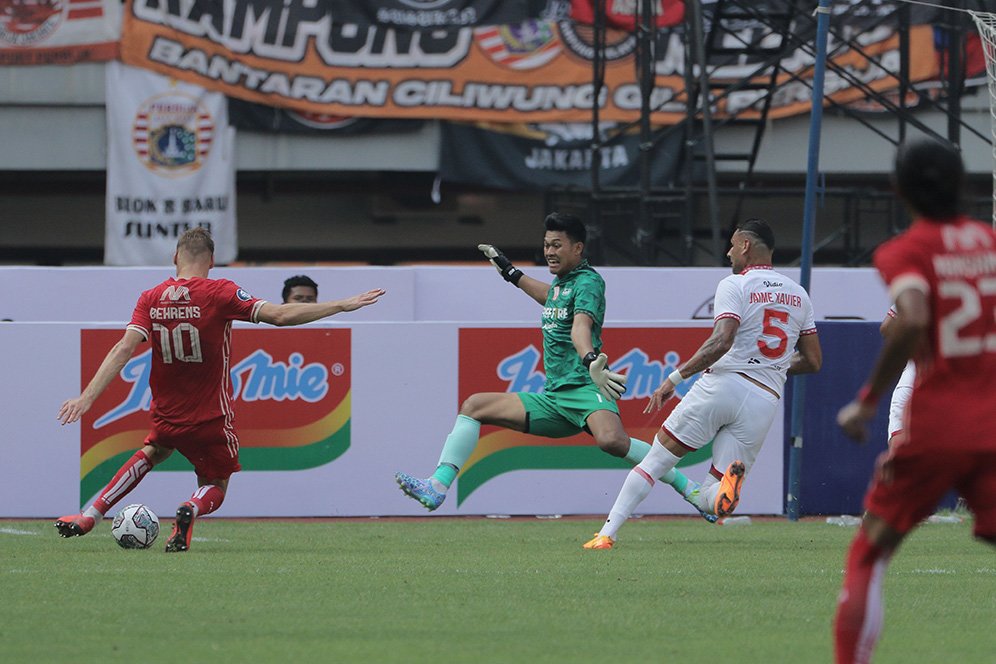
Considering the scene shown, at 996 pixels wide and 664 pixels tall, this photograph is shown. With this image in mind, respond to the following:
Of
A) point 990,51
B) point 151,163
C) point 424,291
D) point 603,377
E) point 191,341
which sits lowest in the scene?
point 603,377

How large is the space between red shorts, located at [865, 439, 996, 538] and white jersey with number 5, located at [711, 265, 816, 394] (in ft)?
17.0

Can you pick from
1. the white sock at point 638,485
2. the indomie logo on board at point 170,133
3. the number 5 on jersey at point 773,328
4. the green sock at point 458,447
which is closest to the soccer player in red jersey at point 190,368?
the green sock at point 458,447

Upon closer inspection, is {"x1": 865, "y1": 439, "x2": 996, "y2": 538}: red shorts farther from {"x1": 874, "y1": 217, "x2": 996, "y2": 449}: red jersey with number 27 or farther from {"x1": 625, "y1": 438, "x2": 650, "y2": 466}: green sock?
{"x1": 625, "y1": 438, "x2": 650, "y2": 466}: green sock

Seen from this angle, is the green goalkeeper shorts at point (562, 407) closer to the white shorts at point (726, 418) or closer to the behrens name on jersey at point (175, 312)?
the white shorts at point (726, 418)

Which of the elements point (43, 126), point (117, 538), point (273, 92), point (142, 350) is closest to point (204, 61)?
point (273, 92)

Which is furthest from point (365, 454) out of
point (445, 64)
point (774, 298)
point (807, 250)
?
point (445, 64)

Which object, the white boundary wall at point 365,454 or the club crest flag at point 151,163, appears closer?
the white boundary wall at point 365,454

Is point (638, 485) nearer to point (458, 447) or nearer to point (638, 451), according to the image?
point (638, 451)

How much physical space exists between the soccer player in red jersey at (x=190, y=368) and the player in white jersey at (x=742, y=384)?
208cm

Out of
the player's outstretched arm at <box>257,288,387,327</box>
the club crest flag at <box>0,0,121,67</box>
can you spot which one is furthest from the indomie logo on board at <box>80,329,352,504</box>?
the club crest flag at <box>0,0,121,67</box>

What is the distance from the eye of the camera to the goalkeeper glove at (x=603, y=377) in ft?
30.2

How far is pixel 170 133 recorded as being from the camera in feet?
75.0

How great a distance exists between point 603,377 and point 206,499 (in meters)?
2.50

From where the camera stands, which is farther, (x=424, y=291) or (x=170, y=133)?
(x=170, y=133)
